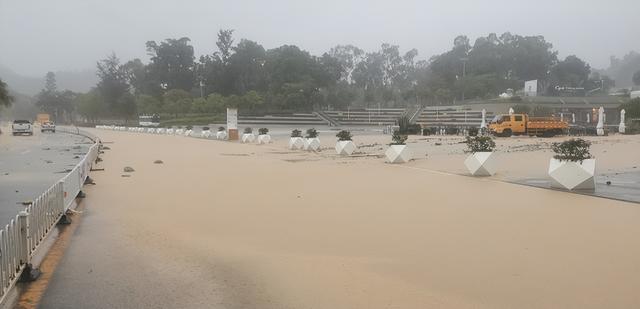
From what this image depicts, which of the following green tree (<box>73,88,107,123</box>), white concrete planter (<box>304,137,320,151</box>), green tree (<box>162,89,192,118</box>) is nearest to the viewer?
white concrete planter (<box>304,137,320,151</box>)

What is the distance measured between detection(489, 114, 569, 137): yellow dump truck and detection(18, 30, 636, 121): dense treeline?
174 ft

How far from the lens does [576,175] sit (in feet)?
36.5

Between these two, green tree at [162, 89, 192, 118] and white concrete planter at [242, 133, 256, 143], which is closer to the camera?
white concrete planter at [242, 133, 256, 143]

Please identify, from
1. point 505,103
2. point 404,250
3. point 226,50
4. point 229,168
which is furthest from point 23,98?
point 404,250

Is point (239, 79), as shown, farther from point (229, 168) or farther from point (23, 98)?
point (23, 98)

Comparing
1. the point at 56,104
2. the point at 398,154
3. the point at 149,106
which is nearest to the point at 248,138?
the point at 398,154

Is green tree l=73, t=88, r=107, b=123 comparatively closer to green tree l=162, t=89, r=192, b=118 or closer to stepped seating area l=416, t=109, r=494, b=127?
green tree l=162, t=89, r=192, b=118

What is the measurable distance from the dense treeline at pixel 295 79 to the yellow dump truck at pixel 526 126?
53031 millimetres

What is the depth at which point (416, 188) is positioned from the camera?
40.3ft

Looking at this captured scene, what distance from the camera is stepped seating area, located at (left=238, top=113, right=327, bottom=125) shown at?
81.2 m

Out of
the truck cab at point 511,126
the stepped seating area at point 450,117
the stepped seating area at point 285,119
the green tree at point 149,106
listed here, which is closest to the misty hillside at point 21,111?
the green tree at point 149,106

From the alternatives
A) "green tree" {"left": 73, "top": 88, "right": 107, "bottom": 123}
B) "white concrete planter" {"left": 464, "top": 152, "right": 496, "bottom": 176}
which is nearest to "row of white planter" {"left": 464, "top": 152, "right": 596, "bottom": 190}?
"white concrete planter" {"left": 464, "top": 152, "right": 496, "bottom": 176}

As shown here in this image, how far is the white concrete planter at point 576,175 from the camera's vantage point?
11.1 metres

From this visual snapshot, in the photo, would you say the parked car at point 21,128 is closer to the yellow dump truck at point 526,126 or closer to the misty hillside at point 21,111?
the yellow dump truck at point 526,126
